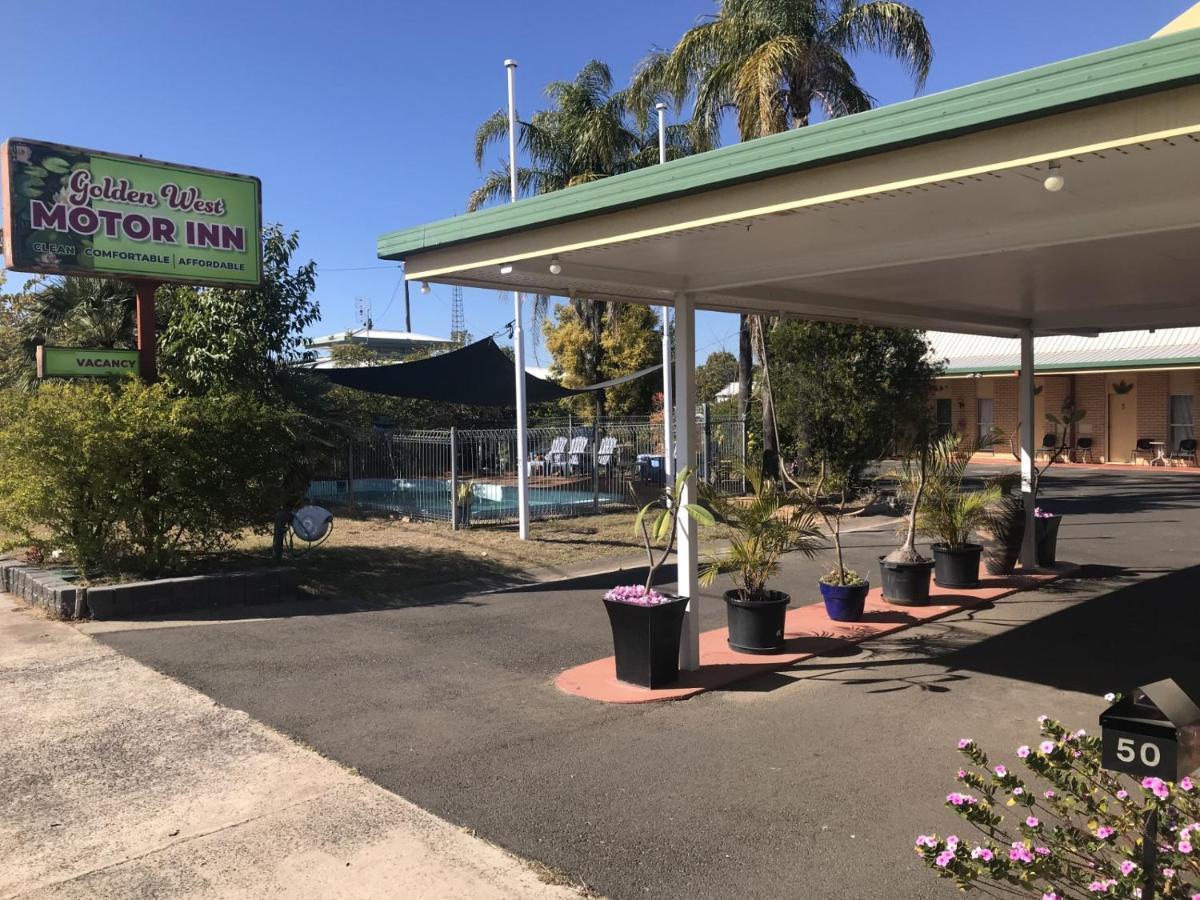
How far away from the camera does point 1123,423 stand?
28.5 m

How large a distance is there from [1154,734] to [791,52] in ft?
54.2

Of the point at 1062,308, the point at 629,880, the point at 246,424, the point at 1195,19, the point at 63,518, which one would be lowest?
the point at 629,880

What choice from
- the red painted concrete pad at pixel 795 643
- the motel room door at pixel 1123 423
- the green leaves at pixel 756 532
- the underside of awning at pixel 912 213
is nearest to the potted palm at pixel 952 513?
the red painted concrete pad at pixel 795 643

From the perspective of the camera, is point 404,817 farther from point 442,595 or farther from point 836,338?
point 836,338

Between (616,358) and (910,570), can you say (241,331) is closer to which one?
(910,570)

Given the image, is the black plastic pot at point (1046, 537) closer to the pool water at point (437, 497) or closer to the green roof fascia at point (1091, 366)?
the pool water at point (437, 497)

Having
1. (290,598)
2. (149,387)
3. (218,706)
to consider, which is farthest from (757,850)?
(149,387)

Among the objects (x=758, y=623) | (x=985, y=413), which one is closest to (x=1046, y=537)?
(x=758, y=623)

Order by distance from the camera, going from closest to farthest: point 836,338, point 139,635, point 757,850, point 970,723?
point 757,850, point 970,723, point 139,635, point 836,338

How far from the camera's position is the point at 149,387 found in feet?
34.6

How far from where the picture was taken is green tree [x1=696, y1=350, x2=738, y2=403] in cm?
5819

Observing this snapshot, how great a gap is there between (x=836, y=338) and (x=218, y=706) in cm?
1265

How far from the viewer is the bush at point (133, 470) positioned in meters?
8.96

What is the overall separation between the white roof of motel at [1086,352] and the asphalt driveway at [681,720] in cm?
1693
